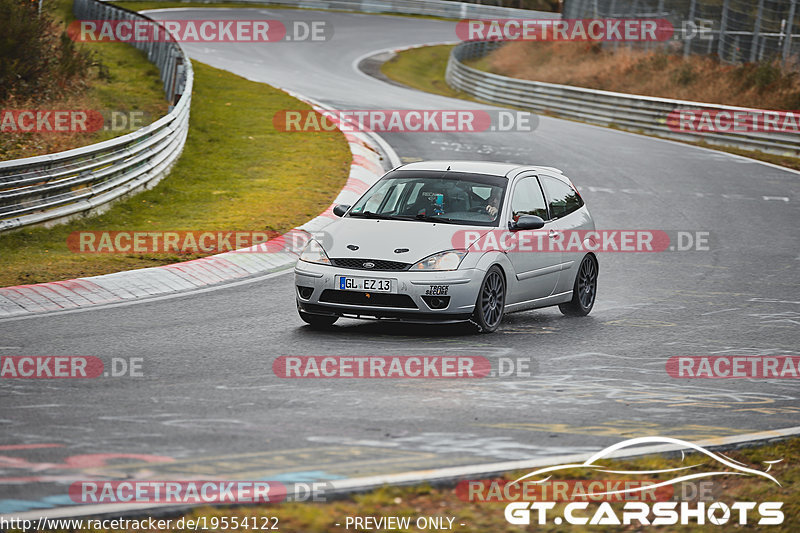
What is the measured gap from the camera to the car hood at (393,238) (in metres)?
10.1

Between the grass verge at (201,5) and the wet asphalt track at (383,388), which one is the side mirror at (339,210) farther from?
the grass verge at (201,5)

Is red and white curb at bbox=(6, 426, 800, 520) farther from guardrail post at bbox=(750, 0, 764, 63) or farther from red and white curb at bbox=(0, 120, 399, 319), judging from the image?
guardrail post at bbox=(750, 0, 764, 63)

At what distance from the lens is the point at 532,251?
36.9 ft

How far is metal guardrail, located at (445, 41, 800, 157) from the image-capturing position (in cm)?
2719

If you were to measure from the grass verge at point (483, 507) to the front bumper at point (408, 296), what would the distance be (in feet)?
12.2

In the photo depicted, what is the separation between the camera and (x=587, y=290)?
486 inches

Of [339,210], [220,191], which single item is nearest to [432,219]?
[339,210]

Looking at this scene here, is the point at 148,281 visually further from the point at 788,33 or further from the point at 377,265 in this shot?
the point at 788,33

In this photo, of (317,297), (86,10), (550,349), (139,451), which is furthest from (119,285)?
(86,10)

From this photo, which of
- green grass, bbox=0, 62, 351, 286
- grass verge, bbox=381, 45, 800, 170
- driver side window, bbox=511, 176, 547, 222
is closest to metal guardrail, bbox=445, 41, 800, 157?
grass verge, bbox=381, 45, 800, 170

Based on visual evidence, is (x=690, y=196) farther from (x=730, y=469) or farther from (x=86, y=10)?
(x=86, y=10)

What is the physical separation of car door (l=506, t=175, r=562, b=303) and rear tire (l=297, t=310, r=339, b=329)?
178cm

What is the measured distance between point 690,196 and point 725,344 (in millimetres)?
10991

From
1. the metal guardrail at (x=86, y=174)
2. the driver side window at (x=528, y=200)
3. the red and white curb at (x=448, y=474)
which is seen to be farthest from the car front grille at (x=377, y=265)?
the metal guardrail at (x=86, y=174)
